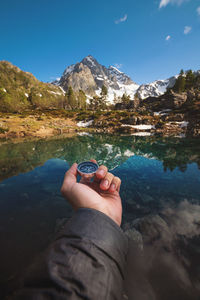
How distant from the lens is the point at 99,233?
1529mm

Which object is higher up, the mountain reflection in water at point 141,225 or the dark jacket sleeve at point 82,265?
the dark jacket sleeve at point 82,265

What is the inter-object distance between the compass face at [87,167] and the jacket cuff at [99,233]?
158cm

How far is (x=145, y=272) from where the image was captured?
2.63 m

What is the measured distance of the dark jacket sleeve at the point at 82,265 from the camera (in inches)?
41.1

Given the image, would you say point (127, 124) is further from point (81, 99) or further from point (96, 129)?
point (81, 99)

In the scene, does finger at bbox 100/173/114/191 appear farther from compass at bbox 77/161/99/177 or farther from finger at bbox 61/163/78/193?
finger at bbox 61/163/78/193

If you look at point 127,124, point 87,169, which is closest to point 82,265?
point 87,169

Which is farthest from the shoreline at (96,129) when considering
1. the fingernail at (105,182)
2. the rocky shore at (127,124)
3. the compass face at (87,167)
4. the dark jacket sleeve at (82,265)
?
the dark jacket sleeve at (82,265)

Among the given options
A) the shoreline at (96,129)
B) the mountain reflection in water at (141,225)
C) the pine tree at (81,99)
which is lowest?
the mountain reflection in water at (141,225)

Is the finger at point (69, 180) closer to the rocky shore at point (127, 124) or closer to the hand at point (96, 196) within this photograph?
the hand at point (96, 196)

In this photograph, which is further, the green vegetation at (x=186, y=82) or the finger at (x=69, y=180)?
the green vegetation at (x=186, y=82)

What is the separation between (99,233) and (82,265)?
0.37 m

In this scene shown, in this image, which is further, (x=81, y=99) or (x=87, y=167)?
(x=81, y=99)

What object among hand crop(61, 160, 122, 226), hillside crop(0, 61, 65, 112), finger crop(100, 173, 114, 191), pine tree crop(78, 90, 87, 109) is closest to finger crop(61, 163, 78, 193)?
hand crop(61, 160, 122, 226)
